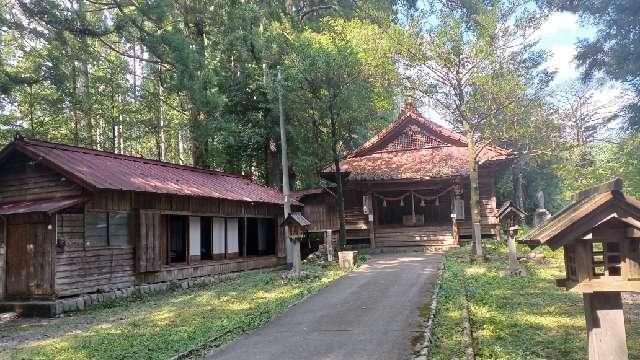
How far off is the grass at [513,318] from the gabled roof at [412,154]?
10.8m

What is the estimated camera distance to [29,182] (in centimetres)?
1501

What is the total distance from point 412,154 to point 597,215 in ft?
80.0

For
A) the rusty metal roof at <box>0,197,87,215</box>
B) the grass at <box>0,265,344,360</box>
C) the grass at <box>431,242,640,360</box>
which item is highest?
the rusty metal roof at <box>0,197,87,215</box>

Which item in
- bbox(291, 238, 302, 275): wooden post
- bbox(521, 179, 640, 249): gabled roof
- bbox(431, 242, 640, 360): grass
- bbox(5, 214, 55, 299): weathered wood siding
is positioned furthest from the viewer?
bbox(291, 238, 302, 275): wooden post

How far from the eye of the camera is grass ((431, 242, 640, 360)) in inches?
288

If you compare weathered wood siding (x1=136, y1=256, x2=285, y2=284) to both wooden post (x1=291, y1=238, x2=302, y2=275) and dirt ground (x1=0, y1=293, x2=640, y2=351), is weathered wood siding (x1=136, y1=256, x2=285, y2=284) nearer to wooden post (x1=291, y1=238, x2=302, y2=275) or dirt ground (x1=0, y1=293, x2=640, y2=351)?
dirt ground (x1=0, y1=293, x2=640, y2=351)

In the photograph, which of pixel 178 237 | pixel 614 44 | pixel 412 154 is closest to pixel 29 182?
pixel 178 237

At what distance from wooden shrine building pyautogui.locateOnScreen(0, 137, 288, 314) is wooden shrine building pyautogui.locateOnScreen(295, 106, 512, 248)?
9213 mm

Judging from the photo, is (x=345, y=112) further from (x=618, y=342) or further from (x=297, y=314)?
(x=618, y=342)

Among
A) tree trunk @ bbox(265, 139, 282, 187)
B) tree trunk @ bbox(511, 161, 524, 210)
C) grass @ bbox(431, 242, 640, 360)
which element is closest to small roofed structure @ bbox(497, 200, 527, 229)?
grass @ bbox(431, 242, 640, 360)

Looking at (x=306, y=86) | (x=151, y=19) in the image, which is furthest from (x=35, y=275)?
(x=306, y=86)

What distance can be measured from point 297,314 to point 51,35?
1365cm

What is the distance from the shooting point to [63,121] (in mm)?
30516

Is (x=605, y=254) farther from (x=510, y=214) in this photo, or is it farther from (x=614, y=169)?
(x=614, y=169)
